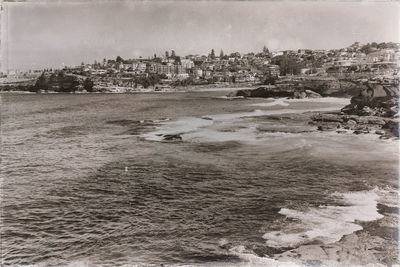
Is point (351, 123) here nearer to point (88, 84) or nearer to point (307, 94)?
point (307, 94)

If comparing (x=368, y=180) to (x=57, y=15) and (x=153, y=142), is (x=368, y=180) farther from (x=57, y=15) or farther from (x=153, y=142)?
(x=57, y=15)

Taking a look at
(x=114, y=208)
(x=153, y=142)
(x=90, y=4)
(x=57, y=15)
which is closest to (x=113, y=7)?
(x=90, y=4)

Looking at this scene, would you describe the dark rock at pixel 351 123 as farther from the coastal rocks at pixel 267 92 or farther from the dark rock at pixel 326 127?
the coastal rocks at pixel 267 92

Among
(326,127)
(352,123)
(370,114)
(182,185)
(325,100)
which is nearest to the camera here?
(182,185)

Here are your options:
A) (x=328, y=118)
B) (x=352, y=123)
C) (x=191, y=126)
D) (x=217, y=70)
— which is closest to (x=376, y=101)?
(x=352, y=123)

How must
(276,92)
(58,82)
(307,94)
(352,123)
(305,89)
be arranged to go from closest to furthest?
(352,123) < (305,89) < (307,94) < (276,92) < (58,82)

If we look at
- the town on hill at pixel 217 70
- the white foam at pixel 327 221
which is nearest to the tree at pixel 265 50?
the town on hill at pixel 217 70
